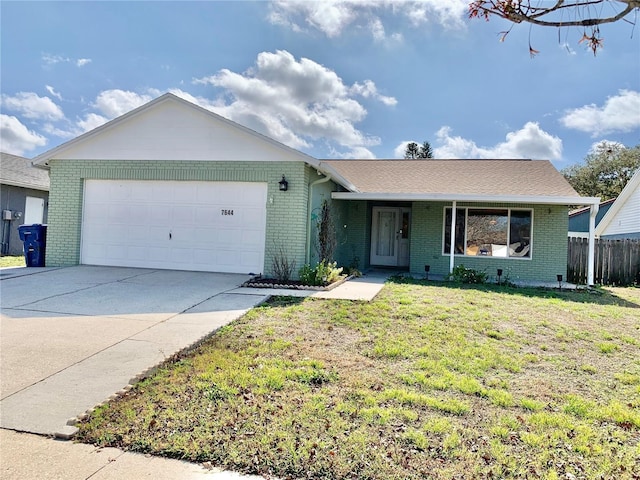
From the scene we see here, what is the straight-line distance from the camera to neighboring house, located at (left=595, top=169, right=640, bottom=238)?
56.4 ft

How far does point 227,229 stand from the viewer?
10172 mm

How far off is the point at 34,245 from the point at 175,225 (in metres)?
4.04

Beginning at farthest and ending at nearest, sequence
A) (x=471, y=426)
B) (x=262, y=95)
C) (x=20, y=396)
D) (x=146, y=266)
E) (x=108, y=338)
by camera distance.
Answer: (x=262, y=95), (x=146, y=266), (x=108, y=338), (x=20, y=396), (x=471, y=426)

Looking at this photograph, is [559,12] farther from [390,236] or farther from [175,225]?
[390,236]

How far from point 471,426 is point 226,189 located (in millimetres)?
8308

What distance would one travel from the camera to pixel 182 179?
10336mm

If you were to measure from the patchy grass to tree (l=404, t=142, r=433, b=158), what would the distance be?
43254 mm

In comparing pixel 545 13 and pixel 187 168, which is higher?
pixel 187 168

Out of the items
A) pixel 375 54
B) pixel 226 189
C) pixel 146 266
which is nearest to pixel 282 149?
pixel 226 189

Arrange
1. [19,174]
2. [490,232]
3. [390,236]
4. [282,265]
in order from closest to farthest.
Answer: [282,265] → [490,232] → [390,236] → [19,174]

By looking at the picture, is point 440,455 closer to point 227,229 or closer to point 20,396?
point 20,396

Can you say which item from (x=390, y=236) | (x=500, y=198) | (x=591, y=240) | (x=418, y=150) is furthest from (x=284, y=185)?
(x=418, y=150)

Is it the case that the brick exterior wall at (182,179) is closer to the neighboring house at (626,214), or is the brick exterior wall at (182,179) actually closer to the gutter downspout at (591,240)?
the gutter downspout at (591,240)

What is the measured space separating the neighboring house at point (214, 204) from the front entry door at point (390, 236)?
7.83ft
